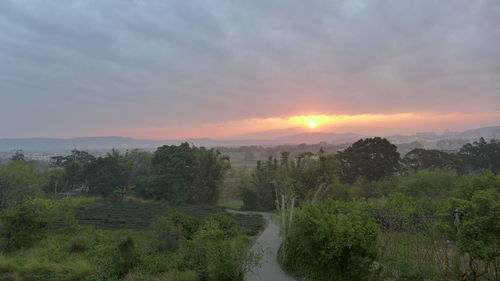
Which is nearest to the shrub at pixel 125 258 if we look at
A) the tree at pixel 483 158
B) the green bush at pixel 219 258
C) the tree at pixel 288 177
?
the green bush at pixel 219 258

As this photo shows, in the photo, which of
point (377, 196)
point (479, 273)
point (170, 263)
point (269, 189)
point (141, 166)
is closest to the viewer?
point (479, 273)

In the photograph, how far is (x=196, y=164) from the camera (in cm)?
3756

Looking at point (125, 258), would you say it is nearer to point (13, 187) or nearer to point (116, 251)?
point (116, 251)

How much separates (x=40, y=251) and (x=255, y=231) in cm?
1106

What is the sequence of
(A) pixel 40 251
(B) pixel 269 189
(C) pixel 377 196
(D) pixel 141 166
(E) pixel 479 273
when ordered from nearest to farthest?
(E) pixel 479 273 → (A) pixel 40 251 → (C) pixel 377 196 → (B) pixel 269 189 → (D) pixel 141 166

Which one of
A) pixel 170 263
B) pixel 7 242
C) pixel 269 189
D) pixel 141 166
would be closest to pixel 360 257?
pixel 170 263

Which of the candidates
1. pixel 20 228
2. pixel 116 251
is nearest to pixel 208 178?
pixel 20 228

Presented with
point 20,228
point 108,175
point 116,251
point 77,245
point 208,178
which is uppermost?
point 116,251

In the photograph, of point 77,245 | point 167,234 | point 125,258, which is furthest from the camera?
point 77,245

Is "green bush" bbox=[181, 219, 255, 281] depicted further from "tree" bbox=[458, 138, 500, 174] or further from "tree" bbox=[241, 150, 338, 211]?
"tree" bbox=[458, 138, 500, 174]

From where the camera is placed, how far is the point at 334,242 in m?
7.89

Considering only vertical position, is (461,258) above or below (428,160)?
above

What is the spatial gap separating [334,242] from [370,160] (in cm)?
2721

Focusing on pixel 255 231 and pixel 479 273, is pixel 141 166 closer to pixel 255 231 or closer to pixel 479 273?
pixel 255 231
